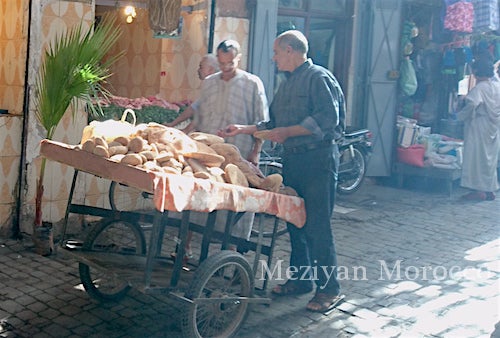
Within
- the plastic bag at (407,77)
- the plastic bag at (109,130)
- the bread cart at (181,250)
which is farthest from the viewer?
the plastic bag at (407,77)

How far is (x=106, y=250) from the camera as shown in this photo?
16.2ft

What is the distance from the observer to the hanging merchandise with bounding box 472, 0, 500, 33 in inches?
433

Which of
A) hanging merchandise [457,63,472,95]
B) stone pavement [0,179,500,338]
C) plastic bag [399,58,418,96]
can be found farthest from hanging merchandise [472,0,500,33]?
stone pavement [0,179,500,338]

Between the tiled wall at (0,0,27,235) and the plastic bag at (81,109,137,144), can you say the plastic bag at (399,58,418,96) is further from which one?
the plastic bag at (81,109,137,144)

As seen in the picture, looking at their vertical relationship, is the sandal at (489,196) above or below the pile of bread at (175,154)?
below

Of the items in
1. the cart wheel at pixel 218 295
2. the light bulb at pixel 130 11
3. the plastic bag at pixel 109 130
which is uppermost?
the light bulb at pixel 130 11

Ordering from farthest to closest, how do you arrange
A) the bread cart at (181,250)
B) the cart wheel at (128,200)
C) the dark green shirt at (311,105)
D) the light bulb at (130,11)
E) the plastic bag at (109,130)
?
the light bulb at (130,11) → the cart wheel at (128,200) → the dark green shirt at (311,105) → the plastic bag at (109,130) → the bread cart at (181,250)

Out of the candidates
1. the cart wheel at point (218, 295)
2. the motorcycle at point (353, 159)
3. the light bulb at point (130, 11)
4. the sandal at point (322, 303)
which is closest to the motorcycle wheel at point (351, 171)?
the motorcycle at point (353, 159)

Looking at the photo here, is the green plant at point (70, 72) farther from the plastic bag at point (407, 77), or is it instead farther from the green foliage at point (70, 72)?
the plastic bag at point (407, 77)

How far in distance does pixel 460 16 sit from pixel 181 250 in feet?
27.9

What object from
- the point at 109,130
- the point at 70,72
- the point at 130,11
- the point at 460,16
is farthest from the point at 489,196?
the point at 109,130

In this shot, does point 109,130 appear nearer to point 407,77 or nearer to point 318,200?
point 318,200

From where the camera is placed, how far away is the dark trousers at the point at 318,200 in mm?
5082

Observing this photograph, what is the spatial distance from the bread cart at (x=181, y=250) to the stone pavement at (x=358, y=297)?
0.23 meters
